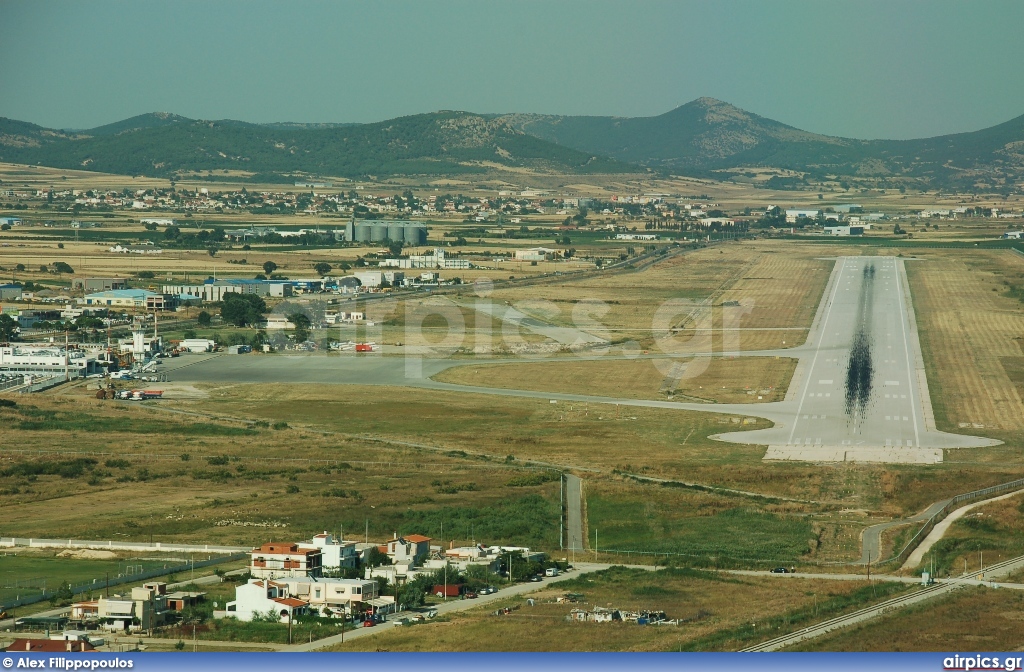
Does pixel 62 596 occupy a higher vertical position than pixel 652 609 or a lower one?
higher

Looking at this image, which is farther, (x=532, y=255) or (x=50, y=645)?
(x=532, y=255)

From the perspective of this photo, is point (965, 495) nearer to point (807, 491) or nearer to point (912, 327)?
point (807, 491)

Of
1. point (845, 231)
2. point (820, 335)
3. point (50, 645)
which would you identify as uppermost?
point (845, 231)

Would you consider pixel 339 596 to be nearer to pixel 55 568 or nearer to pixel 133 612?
pixel 133 612


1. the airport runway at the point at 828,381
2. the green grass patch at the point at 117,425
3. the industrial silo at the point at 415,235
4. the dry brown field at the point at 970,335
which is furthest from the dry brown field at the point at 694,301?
the green grass patch at the point at 117,425

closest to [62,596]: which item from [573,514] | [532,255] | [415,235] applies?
[573,514]

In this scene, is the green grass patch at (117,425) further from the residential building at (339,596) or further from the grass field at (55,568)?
the residential building at (339,596)

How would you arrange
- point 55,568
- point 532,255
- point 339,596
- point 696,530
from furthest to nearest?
1. point 532,255
2. point 696,530
3. point 55,568
4. point 339,596
